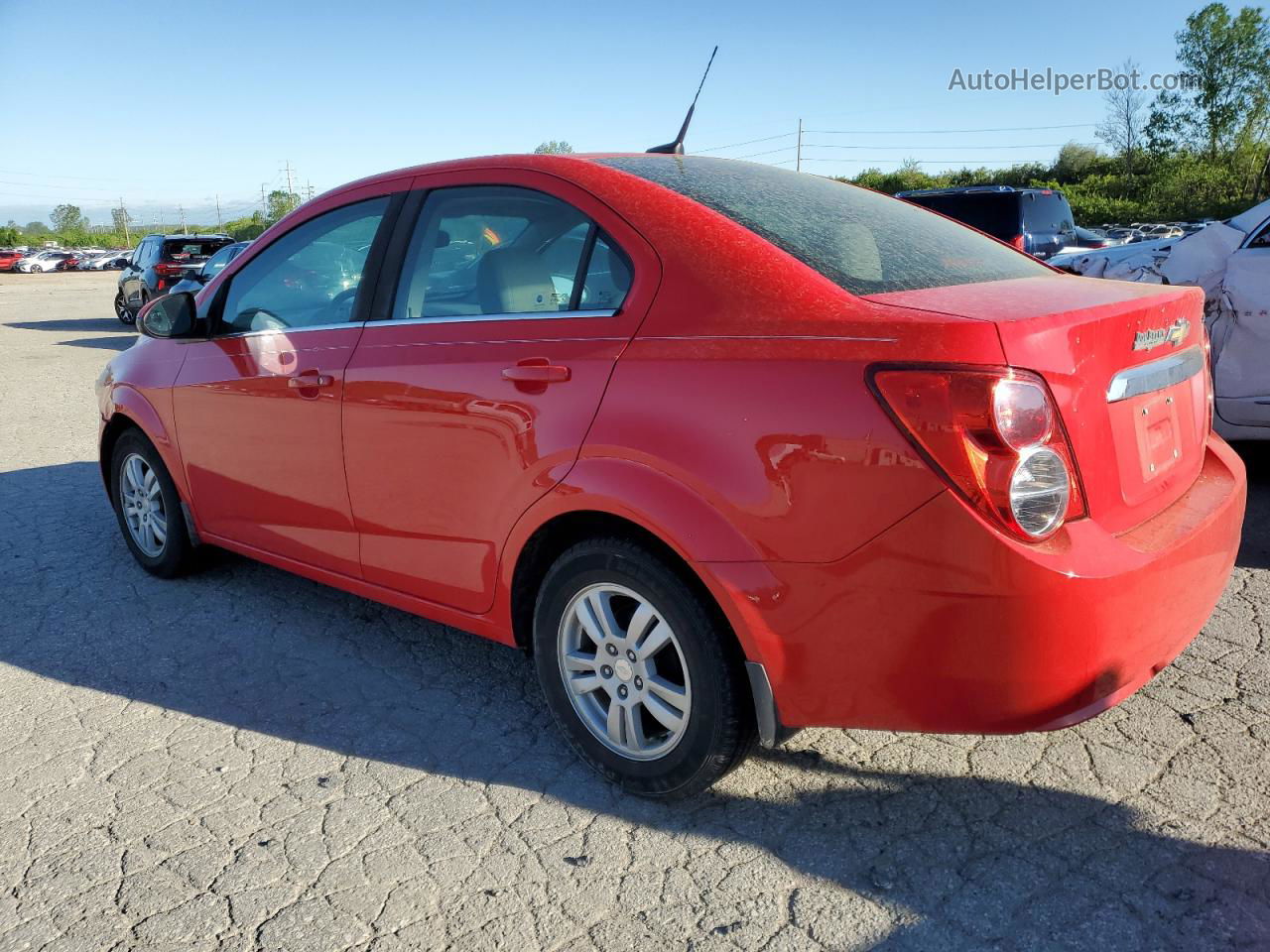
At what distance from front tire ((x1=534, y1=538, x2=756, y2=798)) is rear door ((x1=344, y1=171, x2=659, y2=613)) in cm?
28

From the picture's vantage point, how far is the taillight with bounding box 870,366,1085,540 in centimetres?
207

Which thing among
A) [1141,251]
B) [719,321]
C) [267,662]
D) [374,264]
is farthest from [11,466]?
[1141,251]

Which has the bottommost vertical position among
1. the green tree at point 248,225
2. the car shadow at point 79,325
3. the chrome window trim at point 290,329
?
the car shadow at point 79,325

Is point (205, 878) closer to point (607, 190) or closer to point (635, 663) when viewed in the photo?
point (635, 663)

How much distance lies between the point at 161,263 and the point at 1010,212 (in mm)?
14367

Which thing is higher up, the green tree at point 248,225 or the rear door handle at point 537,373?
the green tree at point 248,225

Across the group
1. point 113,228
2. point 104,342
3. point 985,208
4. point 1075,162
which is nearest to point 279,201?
point 113,228

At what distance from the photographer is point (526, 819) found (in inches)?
106

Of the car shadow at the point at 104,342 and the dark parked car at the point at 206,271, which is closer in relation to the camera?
the car shadow at the point at 104,342

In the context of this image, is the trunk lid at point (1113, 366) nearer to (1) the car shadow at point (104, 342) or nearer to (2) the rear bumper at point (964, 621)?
(2) the rear bumper at point (964, 621)

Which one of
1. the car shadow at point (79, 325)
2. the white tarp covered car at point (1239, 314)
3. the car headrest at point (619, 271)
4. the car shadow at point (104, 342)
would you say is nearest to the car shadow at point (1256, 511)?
the white tarp covered car at point (1239, 314)

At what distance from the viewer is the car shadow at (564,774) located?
2254 mm

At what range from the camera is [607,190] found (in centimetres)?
283

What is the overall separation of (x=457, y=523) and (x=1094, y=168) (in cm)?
6234
